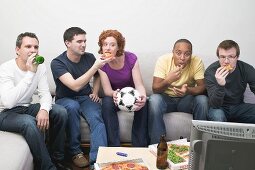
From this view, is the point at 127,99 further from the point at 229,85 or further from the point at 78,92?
the point at 229,85

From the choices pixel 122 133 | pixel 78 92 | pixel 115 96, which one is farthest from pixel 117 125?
pixel 78 92

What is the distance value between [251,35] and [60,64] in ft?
7.03

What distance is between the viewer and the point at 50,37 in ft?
11.5

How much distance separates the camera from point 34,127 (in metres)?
2.33

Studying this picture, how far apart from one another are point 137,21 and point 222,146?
2.58 metres

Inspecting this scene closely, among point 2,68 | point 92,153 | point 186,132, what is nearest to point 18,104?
point 2,68

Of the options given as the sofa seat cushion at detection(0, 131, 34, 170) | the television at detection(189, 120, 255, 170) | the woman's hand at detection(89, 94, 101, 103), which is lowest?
the sofa seat cushion at detection(0, 131, 34, 170)

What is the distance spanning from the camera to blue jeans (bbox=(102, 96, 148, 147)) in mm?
2715

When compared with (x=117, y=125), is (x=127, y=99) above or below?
above

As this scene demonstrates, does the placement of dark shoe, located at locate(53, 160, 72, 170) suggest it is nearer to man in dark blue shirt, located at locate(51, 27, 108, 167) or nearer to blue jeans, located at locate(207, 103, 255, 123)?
man in dark blue shirt, located at locate(51, 27, 108, 167)

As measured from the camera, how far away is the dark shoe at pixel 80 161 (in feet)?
8.63

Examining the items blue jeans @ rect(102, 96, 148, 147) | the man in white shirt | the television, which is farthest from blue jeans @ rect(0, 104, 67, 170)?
the television

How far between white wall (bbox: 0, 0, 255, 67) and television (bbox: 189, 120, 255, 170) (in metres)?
2.31

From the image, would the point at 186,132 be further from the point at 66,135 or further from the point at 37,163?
the point at 37,163
